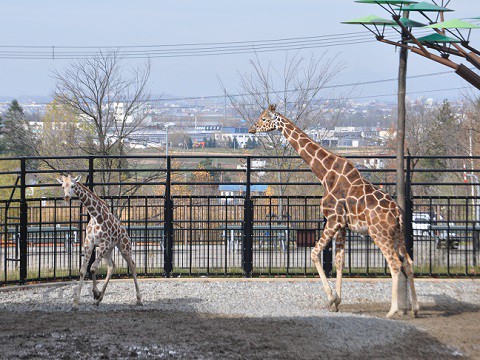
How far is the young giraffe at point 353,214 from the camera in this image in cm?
1125

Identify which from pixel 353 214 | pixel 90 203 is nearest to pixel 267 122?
pixel 353 214

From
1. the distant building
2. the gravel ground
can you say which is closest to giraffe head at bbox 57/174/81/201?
the gravel ground

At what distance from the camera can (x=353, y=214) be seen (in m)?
11.5

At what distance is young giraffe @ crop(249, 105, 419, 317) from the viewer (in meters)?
11.2

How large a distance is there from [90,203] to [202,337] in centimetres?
321

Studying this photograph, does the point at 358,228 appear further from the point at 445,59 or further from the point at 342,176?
the point at 445,59

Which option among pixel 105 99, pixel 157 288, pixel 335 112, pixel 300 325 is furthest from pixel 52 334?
pixel 335 112

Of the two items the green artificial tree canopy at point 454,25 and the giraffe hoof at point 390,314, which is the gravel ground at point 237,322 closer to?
the giraffe hoof at point 390,314

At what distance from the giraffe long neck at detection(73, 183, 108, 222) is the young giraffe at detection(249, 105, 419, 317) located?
10.0 feet

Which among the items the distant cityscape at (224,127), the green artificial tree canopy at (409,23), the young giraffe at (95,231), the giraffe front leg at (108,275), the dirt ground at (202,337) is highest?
the distant cityscape at (224,127)

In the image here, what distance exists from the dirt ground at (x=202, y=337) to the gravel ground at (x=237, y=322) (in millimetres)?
11

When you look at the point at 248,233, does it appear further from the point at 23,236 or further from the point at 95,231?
the point at 23,236

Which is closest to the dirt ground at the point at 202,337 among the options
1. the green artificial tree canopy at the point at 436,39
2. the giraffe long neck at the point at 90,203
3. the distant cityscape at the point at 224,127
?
the giraffe long neck at the point at 90,203

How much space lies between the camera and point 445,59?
12.0 meters
